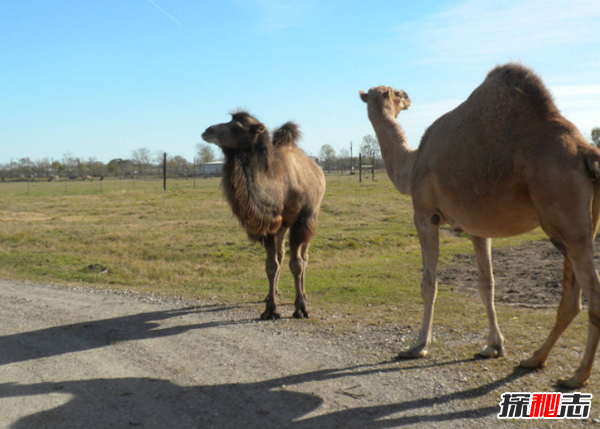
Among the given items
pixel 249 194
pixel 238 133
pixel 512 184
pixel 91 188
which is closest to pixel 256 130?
pixel 238 133

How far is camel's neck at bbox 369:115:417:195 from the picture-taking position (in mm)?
6941

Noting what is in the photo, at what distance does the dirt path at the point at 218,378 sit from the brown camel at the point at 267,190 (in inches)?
44.8

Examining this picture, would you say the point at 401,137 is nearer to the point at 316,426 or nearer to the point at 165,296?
the point at 316,426

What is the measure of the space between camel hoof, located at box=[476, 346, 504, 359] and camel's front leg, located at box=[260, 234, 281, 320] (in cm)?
323

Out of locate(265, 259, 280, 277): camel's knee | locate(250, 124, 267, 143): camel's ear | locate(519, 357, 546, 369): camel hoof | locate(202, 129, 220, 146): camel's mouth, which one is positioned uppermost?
locate(250, 124, 267, 143): camel's ear

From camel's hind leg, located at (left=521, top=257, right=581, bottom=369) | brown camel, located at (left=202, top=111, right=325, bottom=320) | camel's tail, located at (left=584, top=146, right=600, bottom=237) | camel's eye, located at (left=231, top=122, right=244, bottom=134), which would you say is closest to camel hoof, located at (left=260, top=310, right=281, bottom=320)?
brown camel, located at (left=202, top=111, right=325, bottom=320)

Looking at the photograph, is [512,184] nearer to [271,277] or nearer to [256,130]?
[256,130]

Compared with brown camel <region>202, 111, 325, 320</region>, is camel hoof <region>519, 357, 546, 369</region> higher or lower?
lower

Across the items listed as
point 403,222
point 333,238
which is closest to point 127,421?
point 333,238

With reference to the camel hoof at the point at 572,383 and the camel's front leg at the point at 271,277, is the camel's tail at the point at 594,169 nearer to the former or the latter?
the camel hoof at the point at 572,383

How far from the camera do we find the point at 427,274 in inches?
233

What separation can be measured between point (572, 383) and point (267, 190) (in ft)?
15.3

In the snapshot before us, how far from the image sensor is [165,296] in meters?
9.87

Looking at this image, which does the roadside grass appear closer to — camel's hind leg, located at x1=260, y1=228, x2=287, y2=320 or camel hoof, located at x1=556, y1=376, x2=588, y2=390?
camel hoof, located at x1=556, y1=376, x2=588, y2=390
